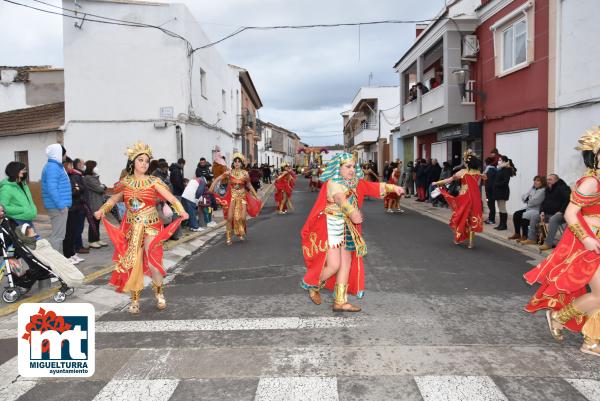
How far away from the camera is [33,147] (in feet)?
57.5

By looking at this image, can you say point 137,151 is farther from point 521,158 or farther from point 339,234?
point 521,158

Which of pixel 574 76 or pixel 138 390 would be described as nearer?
pixel 138 390

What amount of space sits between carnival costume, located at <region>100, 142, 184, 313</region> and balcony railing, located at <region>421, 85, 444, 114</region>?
639 inches

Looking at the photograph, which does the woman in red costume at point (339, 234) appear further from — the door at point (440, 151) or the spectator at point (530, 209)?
the door at point (440, 151)

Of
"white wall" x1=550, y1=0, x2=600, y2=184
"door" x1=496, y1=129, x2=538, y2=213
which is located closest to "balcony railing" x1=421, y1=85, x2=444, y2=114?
"door" x1=496, y1=129, x2=538, y2=213

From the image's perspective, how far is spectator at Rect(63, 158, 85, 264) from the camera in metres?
8.59

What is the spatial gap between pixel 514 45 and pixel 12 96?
19.9 meters

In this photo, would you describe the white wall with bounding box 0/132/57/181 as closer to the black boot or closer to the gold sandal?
the black boot

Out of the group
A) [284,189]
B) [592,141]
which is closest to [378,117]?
[284,189]

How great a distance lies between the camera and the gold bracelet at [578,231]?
419 centimetres

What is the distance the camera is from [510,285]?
6723mm

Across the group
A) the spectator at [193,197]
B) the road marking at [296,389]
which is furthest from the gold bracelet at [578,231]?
the spectator at [193,197]

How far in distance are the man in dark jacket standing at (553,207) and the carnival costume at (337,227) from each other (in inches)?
198

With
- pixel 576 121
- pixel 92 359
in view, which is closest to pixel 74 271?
pixel 92 359
